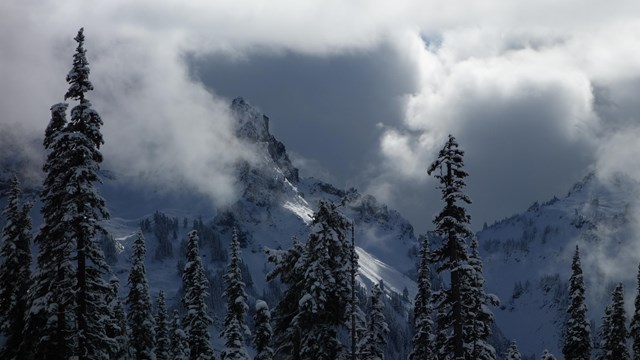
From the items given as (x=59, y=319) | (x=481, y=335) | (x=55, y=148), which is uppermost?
(x=55, y=148)

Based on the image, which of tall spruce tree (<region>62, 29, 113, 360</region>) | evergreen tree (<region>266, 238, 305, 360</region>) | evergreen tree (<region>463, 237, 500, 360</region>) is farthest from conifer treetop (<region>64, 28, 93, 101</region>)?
evergreen tree (<region>463, 237, 500, 360</region>)

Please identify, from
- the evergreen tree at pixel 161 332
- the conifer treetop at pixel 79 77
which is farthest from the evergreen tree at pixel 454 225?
the evergreen tree at pixel 161 332

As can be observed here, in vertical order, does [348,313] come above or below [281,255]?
below

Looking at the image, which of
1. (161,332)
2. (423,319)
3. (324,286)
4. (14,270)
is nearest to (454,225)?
(324,286)

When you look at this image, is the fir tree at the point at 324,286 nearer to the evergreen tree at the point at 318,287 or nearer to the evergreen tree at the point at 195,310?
the evergreen tree at the point at 318,287

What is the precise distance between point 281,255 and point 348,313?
456cm

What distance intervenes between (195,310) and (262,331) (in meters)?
6.00

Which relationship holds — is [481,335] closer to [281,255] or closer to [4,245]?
[281,255]

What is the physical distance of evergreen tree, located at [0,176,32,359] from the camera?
146 feet

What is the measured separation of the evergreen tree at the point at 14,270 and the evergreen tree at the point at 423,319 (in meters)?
26.5

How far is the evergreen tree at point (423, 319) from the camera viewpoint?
1984 inches

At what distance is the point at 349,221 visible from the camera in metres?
34.8

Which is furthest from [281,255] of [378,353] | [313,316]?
[378,353]

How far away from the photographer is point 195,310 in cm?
5509
